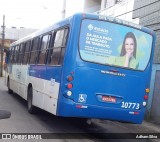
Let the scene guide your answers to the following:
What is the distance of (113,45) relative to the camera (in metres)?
9.55

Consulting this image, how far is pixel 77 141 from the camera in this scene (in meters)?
9.34

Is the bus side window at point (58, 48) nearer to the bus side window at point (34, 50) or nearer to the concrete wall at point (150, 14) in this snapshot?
the bus side window at point (34, 50)

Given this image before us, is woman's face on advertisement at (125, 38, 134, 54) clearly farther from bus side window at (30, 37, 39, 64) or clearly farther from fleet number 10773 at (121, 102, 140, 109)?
bus side window at (30, 37, 39, 64)

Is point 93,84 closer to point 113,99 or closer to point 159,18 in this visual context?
point 113,99

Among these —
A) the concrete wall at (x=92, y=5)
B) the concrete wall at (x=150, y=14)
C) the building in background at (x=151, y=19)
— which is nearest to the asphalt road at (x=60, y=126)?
the building in background at (x=151, y=19)

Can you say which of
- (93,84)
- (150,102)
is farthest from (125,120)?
(150,102)

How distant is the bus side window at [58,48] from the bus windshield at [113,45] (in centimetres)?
68

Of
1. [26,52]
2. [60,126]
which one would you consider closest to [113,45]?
[60,126]

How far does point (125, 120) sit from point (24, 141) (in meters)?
2.68

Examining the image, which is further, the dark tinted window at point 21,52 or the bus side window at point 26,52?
the dark tinted window at point 21,52

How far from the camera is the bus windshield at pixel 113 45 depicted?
9.35m

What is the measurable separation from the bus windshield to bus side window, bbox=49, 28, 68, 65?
684 mm

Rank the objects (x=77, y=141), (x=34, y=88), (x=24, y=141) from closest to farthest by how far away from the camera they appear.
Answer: (x=24, y=141) → (x=77, y=141) → (x=34, y=88)

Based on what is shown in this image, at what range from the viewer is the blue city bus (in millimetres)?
9258
